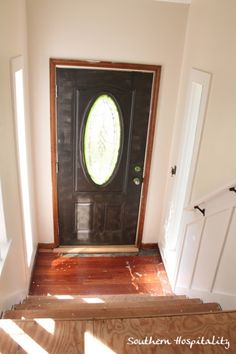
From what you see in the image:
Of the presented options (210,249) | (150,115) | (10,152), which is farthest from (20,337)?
(150,115)

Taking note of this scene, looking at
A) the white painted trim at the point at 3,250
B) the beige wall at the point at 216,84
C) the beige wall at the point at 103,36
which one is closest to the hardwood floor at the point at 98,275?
the white painted trim at the point at 3,250

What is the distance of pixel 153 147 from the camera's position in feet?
10.3

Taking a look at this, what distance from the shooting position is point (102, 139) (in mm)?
3074

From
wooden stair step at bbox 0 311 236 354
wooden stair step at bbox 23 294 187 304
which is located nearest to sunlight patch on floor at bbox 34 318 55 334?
wooden stair step at bbox 0 311 236 354

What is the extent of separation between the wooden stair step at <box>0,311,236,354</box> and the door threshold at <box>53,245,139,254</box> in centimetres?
Result: 190

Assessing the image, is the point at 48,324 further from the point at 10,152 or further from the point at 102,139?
the point at 102,139

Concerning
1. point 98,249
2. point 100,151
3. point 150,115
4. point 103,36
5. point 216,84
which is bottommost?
point 98,249

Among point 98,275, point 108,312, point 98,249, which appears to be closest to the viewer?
point 108,312

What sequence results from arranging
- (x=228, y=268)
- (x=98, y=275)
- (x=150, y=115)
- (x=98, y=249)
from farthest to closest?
(x=98, y=249)
(x=98, y=275)
(x=150, y=115)
(x=228, y=268)

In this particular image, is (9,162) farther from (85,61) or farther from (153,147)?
(153,147)

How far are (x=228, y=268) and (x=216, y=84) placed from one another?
1300 mm

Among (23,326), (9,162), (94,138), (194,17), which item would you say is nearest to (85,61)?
(94,138)

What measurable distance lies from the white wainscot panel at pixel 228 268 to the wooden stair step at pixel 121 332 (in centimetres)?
36

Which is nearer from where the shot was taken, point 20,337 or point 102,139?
point 20,337
